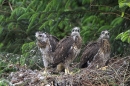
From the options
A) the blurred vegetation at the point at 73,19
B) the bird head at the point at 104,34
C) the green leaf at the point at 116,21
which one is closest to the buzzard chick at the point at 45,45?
the bird head at the point at 104,34

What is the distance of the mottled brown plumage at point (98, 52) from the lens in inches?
517

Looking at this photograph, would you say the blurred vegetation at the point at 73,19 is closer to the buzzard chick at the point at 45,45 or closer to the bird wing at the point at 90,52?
the bird wing at the point at 90,52

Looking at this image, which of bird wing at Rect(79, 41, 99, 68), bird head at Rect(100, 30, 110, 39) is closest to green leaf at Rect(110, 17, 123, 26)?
bird head at Rect(100, 30, 110, 39)

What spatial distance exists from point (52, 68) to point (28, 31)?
336cm

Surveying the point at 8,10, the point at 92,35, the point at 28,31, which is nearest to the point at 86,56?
the point at 92,35

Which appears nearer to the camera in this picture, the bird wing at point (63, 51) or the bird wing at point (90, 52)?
the bird wing at point (63, 51)

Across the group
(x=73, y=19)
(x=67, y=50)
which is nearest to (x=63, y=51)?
(x=67, y=50)

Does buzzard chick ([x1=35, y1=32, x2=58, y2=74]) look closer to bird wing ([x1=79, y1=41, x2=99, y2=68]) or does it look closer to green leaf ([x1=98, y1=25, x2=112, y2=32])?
bird wing ([x1=79, y1=41, x2=99, y2=68])

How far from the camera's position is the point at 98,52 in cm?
1316

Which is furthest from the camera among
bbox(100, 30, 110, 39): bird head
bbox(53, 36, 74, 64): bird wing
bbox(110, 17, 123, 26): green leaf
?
bbox(110, 17, 123, 26): green leaf

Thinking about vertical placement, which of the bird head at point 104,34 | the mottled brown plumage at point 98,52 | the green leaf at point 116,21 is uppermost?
the green leaf at point 116,21

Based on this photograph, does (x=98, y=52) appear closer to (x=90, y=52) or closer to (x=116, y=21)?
(x=90, y=52)

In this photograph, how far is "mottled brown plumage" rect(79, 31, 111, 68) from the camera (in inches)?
517

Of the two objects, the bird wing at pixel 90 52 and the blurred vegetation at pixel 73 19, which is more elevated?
the blurred vegetation at pixel 73 19
